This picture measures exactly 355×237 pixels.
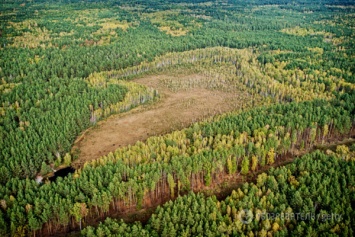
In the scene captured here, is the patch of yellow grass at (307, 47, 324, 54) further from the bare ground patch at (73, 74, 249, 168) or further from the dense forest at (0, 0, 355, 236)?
the bare ground patch at (73, 74, 249, 168)

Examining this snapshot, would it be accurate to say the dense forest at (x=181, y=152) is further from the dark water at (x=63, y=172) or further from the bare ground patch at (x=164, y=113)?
the bare ground patch at (x=164, y=113)

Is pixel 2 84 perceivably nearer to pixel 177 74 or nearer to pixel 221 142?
pixel 177 74

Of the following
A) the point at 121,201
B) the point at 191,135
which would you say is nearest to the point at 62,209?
the point at 121,201

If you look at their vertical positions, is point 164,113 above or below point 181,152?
→ below

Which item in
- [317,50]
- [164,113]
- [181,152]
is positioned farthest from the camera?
[317,50]

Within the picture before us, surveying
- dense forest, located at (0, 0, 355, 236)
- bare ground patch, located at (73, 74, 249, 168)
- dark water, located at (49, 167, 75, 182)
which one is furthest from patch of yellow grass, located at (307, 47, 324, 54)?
dark water, located at (49, 167, 75, 182)

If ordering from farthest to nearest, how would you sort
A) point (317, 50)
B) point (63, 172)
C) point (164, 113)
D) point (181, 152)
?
1. point (317, 50)
2. point (164, 113)
3. point (63, 172)
4. point (181, 152)

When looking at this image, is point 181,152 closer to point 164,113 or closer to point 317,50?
point 164,113

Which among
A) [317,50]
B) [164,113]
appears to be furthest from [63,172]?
[317,50]

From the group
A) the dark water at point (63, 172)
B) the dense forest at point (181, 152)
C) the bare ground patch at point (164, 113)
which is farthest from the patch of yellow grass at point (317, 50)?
the dark water at point (63, 172)

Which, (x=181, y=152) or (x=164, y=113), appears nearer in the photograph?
(x=181, y=152)
